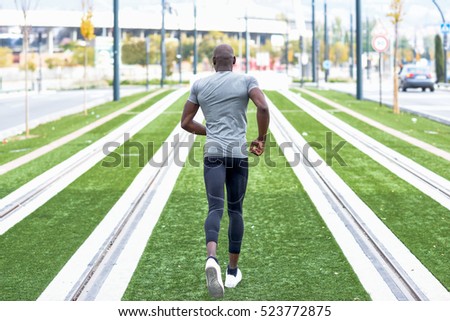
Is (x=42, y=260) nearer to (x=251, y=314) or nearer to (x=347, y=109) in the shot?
(x=251, y=314)

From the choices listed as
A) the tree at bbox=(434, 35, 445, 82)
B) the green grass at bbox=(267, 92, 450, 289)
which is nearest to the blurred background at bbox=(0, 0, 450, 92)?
the tree at bbox=(434, 35, 445, 82)

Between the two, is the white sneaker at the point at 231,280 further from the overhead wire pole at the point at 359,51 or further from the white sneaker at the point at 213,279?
the overhead wire pole at the point at 359,51

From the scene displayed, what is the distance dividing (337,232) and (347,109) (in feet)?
70.4

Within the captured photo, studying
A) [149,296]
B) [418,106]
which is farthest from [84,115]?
[149,296]

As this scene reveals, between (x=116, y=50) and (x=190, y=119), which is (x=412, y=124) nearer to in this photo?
(x=190, y=119)

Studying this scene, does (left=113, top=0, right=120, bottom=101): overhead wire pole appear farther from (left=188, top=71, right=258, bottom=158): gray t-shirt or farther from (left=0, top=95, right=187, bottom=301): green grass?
(left=188, top=71, right=258, bottom=158): gray t-shirt

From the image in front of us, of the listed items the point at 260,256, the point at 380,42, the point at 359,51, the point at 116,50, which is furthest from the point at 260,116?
the point at 116,50

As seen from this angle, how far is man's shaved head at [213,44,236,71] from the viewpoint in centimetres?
606

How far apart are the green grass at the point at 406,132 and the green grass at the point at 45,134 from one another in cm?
771

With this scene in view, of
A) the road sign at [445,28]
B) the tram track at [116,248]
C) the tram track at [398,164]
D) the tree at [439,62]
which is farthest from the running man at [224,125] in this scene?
the tree at [439,62]

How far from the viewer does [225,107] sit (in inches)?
236

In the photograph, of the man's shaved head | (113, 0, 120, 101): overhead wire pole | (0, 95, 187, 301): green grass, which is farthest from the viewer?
(113, 0, 120, 101): overhead wire pole

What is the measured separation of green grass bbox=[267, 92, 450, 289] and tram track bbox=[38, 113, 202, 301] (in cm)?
256

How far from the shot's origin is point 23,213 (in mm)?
9945
